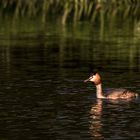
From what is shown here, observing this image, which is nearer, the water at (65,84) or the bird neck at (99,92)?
the water at (65,84)

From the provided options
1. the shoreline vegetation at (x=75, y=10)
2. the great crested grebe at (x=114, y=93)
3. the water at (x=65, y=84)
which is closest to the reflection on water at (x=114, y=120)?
the water at (x=65, y=84)

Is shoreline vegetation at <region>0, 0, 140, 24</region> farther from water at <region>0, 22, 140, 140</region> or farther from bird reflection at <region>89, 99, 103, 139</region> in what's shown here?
bird reflection at <region>89, 99, 103, 139</region>

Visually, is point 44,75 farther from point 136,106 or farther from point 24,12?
point 24,12

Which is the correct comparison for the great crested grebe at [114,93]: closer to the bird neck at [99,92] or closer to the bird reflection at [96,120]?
the bird neck at [99,92]

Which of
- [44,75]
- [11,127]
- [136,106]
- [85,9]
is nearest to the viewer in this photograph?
[11,127]

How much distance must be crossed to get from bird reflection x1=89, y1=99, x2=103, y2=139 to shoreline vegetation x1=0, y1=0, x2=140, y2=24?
2618cm

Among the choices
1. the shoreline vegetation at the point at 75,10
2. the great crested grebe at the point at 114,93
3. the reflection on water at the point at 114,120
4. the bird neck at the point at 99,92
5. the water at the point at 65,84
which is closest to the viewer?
the reflection on water at the point at 114,120

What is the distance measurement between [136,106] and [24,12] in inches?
1285

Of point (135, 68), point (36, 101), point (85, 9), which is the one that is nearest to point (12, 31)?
point (85, 9)

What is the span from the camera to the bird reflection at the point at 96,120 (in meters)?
20.4

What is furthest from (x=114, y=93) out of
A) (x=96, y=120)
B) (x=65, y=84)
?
(x=96, y=120)

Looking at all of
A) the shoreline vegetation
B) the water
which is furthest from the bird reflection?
the shoreline vegetation

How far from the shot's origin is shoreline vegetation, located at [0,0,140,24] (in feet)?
169

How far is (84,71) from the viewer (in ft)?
98.6
